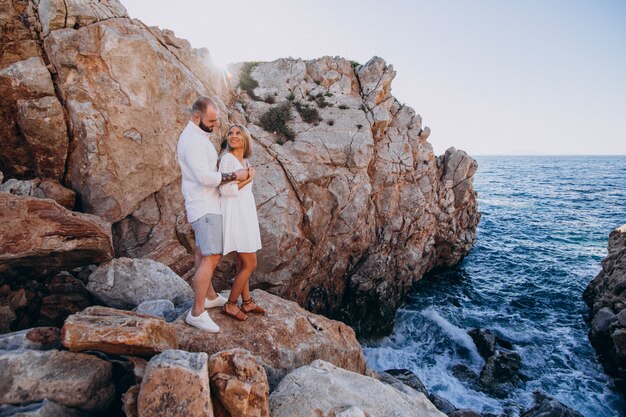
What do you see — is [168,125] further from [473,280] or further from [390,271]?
[473,280]

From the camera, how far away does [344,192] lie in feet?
48.2

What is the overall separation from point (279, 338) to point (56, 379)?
314 cm

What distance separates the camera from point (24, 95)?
25.3ft

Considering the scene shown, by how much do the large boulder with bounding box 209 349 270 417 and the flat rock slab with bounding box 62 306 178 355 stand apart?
2.94 ft

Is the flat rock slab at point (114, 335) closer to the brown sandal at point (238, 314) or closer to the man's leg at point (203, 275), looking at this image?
the man's leg at point (203, 275)

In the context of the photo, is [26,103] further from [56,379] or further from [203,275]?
[56,379]

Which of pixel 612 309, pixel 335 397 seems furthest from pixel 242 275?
pixel 612 309

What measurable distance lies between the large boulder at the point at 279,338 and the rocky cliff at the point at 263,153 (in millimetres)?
3371

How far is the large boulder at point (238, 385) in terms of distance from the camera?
3385 millimetres

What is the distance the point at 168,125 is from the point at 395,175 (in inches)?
467

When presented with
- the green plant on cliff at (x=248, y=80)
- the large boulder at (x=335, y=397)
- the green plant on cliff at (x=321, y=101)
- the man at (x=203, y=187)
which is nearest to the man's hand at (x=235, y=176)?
the man at (x=203, y=187)

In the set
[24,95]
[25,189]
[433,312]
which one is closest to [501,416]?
[433,312]

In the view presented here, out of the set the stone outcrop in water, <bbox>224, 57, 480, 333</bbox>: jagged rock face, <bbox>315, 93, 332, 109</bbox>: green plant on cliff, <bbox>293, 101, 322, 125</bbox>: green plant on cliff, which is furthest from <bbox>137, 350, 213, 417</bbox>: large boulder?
the stone outcrop in water

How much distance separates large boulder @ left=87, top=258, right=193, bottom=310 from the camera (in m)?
6.11
